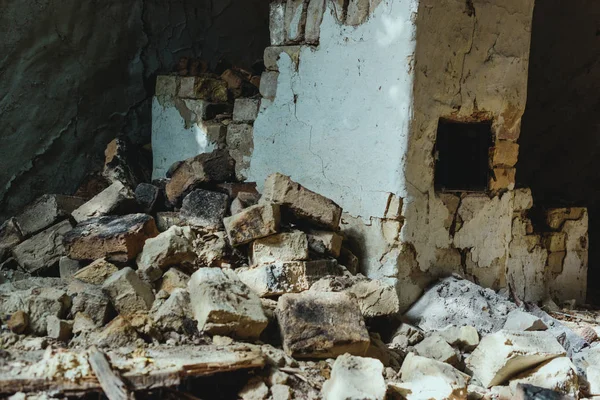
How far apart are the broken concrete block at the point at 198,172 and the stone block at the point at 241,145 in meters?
0.09

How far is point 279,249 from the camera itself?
3.68 metres

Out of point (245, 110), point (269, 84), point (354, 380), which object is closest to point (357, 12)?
point (269, 84)

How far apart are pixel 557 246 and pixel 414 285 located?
152cm

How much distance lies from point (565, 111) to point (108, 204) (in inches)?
181

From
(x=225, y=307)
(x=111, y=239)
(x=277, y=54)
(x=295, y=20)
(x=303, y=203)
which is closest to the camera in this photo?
(x=225, y=307)

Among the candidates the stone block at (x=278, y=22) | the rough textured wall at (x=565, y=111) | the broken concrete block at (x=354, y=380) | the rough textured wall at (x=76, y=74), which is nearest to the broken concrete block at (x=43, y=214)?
the rough textured wall at (x=76, y=74)

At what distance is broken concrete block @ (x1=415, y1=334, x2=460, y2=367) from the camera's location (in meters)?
3.35

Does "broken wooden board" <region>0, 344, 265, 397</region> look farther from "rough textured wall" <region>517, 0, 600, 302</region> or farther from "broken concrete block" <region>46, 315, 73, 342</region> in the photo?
"rough textured wall" <region>517, 0, 600, 302</region>

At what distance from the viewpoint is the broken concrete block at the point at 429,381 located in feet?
9.41

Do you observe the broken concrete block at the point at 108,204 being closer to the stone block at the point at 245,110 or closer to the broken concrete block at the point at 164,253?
the broken concrete block at the point at 164,253

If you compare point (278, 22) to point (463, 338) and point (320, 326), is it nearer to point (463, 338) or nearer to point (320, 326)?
point (320, 326)

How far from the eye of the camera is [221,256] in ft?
12.4

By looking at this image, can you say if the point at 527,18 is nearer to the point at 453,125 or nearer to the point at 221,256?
the point at 453,125

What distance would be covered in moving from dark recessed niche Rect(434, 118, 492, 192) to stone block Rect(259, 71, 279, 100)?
1214 millimetres
